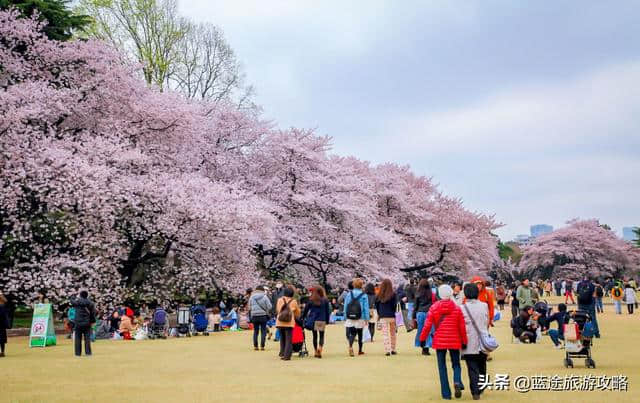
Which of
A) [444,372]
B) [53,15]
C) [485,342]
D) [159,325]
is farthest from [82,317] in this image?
[53,15]

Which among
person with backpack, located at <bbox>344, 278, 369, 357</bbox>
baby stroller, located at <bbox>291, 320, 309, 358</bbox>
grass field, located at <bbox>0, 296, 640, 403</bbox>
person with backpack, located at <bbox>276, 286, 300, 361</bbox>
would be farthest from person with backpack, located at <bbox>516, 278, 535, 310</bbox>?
person with backpack, located at <bbox>276, 286, 300, 361</bbox>

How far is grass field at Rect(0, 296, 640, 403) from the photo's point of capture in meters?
9.95

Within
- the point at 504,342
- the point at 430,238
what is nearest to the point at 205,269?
the point at 504,342

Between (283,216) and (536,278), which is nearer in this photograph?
(283,216)

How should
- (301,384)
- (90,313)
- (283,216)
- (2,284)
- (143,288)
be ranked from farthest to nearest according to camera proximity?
(283,216) < (143,288) < (2,284) < (90,313) < (301,384)

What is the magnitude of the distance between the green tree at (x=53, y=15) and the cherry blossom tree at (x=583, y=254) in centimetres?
6598

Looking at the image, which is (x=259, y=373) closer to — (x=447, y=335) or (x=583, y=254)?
(x=447, y=335)

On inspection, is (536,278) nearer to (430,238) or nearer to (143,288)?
(430,238)

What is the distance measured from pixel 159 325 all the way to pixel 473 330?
53.4ft

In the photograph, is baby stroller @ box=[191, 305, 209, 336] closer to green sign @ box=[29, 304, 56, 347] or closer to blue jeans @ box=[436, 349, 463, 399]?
green sign @ box=[29, 304, 56, 347]

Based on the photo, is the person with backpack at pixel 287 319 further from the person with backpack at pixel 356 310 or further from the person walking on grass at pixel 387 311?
the person walking on grass at pixel 387 311

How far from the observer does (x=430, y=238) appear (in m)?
52.3

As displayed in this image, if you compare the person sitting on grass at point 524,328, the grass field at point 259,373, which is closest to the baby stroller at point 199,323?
the grass field at point 259,373

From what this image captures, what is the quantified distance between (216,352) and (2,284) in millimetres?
11885
